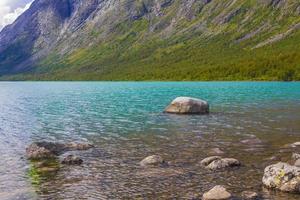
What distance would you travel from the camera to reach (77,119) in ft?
187

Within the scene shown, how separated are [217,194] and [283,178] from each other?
396 cm

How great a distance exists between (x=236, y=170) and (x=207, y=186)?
13.1 feet

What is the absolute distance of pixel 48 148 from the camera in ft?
111

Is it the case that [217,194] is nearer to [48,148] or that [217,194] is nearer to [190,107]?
[48,148]

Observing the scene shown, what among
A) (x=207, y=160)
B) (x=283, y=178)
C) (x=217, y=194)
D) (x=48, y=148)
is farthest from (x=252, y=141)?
(x=48, y=148)

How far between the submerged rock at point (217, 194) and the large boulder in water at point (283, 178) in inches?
112

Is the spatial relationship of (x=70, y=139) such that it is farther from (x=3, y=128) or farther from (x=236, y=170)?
(x=236, y=170)

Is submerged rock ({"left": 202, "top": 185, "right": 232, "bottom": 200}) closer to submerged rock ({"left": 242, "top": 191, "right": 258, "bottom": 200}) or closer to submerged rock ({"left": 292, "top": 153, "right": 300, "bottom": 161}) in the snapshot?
submerged rock ({"left": 242, "top": 191, "right": 258, "bottom": 200})

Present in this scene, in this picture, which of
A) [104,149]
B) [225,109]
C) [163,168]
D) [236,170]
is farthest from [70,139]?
[225,109]

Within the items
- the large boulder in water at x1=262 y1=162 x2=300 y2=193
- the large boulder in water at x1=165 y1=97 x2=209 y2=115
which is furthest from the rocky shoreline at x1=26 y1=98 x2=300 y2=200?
the large boulder in water at x1=165 y1=97 x2=209 y2=115

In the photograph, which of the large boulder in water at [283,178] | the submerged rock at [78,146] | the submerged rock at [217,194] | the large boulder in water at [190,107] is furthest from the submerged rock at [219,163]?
the large boulder in water at [190,107]

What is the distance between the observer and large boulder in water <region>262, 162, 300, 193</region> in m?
21.8

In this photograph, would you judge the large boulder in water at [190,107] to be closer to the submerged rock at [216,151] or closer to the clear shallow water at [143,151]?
the clear shallow water at [143,151]

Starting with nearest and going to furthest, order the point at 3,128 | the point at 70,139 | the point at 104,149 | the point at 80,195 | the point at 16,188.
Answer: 1. the point at 80,195
2. the point at 16,188
3. the point at 104,149
4. the point at 70,139
5. the point at 3,128
